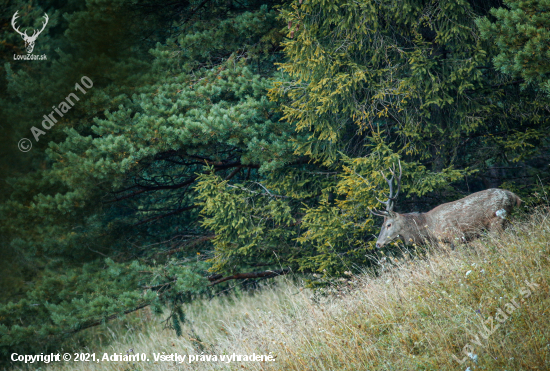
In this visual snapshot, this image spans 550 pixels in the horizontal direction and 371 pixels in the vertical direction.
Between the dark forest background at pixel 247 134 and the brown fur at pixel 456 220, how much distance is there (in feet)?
1.28

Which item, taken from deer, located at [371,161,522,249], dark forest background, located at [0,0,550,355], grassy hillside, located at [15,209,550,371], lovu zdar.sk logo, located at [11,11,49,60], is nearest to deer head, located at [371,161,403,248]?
deer, located at [371,161,522,249]

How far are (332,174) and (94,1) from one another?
5971mm

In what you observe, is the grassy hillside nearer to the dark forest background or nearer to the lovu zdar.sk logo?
the dark forest background

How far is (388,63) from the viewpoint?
6.84 m

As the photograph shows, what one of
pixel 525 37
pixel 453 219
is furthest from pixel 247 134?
pixel 525 37

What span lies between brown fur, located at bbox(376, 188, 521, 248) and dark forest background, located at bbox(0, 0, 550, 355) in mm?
390

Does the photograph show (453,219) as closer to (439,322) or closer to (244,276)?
(439,322)

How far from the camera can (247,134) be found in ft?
25.0

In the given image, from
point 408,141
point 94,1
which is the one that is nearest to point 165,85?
point 94,1

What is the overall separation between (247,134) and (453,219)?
3.88 m

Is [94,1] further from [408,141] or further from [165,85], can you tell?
[408,141]

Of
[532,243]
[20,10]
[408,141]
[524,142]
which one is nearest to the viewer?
[532,243]

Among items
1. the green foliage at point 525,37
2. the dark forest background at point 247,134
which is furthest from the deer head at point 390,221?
the green foliage at point 525,37

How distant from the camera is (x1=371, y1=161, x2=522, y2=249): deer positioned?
584cm
